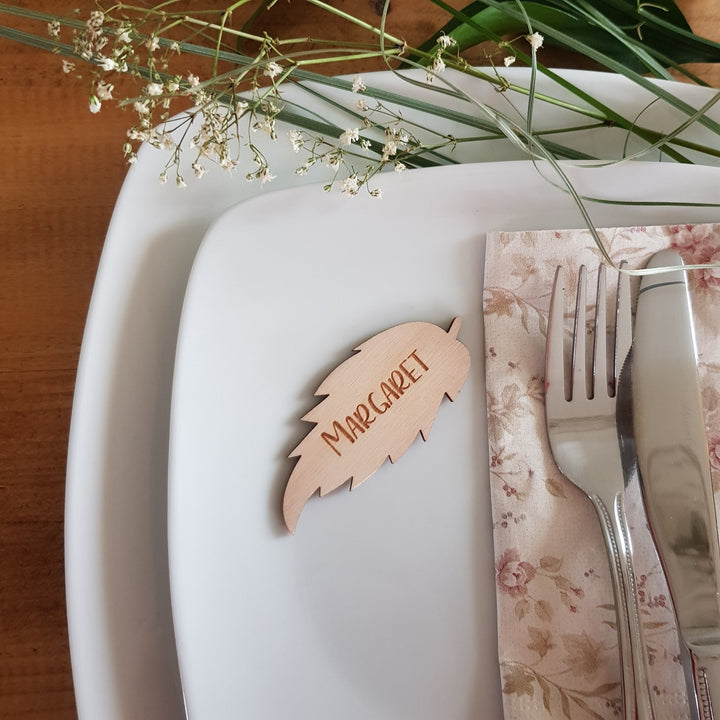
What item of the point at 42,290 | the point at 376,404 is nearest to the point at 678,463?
the point at 376,404

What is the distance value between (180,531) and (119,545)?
7 cm

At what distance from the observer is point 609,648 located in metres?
0.46

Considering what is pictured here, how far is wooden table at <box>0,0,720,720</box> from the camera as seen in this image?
59 cm

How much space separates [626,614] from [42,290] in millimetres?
571

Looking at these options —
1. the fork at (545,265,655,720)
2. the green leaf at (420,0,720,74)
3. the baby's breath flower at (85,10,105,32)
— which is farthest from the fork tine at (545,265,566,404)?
the baby's breath flower at (85,10,105,32)

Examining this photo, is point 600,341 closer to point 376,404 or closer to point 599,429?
point 599,429

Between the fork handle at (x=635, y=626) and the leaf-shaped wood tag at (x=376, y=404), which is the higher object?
the leaf-shaped wood tag at (x=376, y=404)

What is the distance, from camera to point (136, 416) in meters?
0.52

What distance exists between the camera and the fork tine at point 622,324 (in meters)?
0.49

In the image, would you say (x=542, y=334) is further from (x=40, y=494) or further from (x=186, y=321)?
(x=40, y=494)

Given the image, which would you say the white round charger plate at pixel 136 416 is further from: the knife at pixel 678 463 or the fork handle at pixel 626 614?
the fork handle at pixel 626 614

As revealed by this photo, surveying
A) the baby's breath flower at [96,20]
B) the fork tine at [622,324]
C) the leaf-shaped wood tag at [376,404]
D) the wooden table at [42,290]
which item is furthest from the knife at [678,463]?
the baby's breath flower at [96,20]

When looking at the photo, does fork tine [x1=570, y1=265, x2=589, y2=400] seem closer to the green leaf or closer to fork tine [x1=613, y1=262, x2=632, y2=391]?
fork tine [x1=613, y1=262, x2=632, y2=391]

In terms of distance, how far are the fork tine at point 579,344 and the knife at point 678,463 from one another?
4 cm
